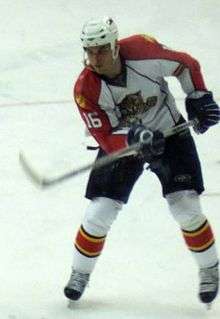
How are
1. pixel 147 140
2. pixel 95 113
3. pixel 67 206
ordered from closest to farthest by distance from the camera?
pixel 147 140, pixel 95 113, pixel 67 206

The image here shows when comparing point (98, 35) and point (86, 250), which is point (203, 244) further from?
point (98, 35)

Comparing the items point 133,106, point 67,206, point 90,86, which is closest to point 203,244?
point 133,106

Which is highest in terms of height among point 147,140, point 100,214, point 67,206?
point 147,140

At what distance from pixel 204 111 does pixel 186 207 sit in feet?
0.83

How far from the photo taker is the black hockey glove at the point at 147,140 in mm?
2197

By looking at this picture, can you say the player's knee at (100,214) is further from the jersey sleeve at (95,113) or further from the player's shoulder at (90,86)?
the player's shoulder at (90,86)

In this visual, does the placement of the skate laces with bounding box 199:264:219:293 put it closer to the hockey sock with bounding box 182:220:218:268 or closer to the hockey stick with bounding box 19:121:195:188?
the hockey sock with bounding box 182:220:218:268

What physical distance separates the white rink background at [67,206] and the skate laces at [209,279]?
65 mm

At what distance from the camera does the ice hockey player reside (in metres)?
2.30

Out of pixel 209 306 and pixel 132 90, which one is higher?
pixel 132 90

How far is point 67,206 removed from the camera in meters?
3.12

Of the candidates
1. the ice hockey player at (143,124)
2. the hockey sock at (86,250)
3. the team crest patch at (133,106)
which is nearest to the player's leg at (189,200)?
the ice hockey player at (143,124)

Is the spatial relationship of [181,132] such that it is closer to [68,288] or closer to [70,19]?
[68,288]

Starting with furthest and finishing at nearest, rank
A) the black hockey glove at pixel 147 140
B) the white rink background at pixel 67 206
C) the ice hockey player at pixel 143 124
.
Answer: the white rink background at pixel 67 206
the ice hockey player at pixel 143 124
the black hockey glove at pixel 147 140
